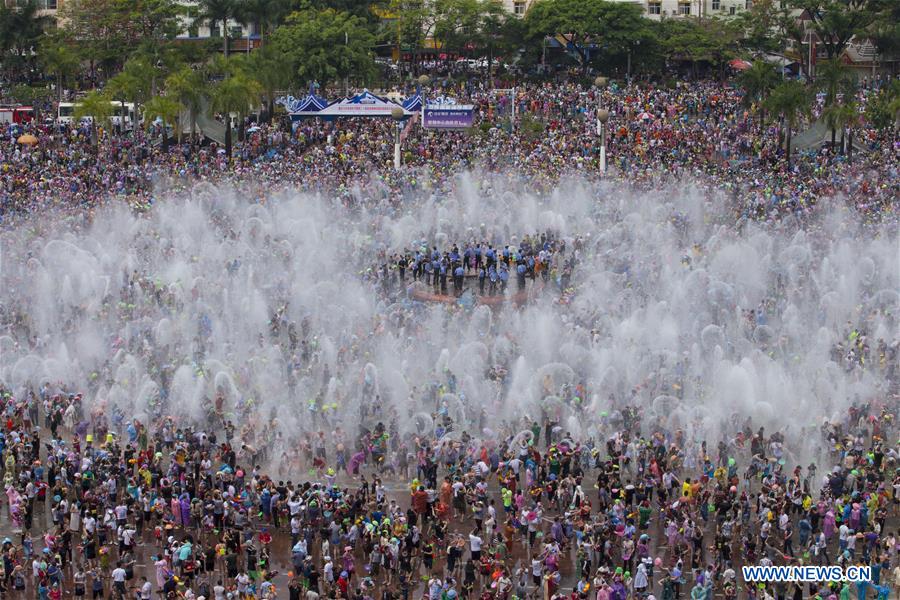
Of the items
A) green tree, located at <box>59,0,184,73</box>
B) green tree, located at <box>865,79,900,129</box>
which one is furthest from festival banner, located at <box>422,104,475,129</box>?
green tree, located at <box>59,0,184,73</box>

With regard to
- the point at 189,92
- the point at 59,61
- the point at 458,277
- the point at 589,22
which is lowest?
the point at 458,277

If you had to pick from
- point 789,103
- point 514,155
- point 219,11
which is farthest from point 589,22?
point 514,155

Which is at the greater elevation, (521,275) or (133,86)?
(133,86)

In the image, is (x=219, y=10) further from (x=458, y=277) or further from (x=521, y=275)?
(x=521, y=275)

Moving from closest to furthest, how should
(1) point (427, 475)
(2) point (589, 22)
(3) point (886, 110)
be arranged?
(1) point (427, 475)
(3) point (886, 110)
(2) point (589, 22)

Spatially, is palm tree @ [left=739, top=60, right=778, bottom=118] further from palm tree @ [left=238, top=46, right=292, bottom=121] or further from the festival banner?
palm tree @ [left=238, top=46, right=292, bottom=121]

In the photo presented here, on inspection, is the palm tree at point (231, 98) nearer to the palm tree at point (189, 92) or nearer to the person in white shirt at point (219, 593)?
the palm tree at point (189, 92)

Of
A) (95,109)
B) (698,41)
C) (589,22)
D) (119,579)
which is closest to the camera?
(119,579)
